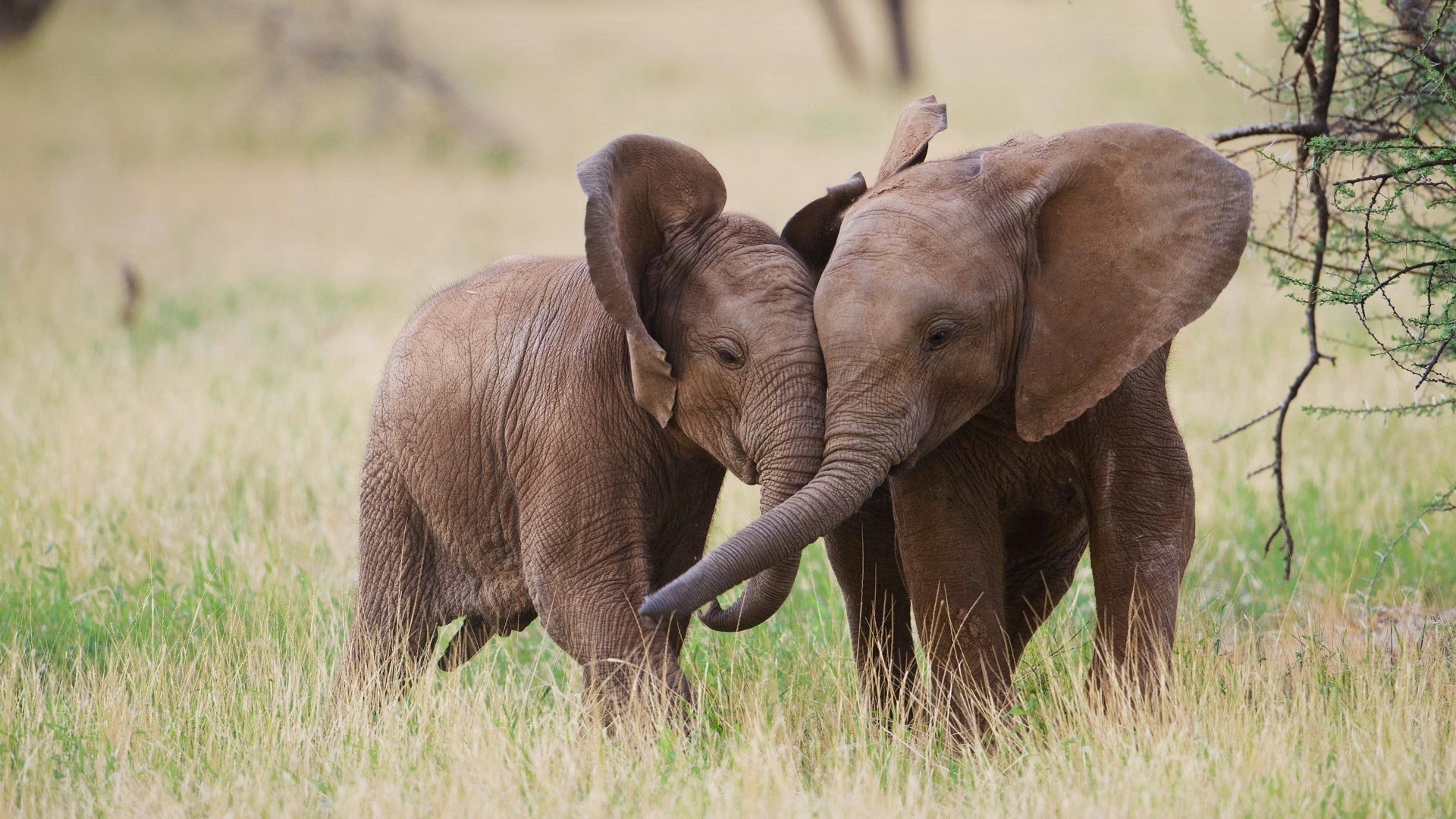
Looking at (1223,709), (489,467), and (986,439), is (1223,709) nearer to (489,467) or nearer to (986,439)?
(986,439)

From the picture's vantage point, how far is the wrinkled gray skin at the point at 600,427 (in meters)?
4.63

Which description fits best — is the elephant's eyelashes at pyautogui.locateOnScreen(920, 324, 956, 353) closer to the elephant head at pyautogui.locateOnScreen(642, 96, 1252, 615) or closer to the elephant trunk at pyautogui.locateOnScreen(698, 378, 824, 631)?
the elephant head at pyautogui.locateOnScreen(642, 96, 1252, 615)

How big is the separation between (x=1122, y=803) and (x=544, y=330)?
240 cm

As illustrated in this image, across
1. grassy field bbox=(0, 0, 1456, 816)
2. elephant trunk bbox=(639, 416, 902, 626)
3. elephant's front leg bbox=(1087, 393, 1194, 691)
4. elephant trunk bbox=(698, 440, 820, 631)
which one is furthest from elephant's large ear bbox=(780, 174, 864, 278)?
grassy field bbox=(0, 0, 1456, 816)

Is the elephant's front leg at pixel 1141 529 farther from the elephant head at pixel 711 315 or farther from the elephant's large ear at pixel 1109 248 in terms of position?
the elephant head at pixel 711 315

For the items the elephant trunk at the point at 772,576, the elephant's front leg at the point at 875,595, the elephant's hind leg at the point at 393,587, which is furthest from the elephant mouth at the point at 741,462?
the elephant's hind leg at the point at 393,587

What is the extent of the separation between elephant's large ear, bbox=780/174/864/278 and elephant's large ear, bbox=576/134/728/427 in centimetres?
27

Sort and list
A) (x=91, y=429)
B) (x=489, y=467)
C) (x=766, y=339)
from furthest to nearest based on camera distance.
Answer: (x=91, y=429), (x=489, y=467), (x=766, y=339)

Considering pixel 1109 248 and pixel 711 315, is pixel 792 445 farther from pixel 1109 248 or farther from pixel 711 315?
pixel 1109 248

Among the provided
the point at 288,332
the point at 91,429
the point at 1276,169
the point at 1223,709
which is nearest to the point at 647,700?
the point at 1223,709

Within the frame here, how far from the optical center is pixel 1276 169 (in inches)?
226

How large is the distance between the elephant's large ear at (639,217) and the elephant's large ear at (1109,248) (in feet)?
3.10

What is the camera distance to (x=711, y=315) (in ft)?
15.5

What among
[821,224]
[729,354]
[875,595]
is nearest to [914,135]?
[821,224]
